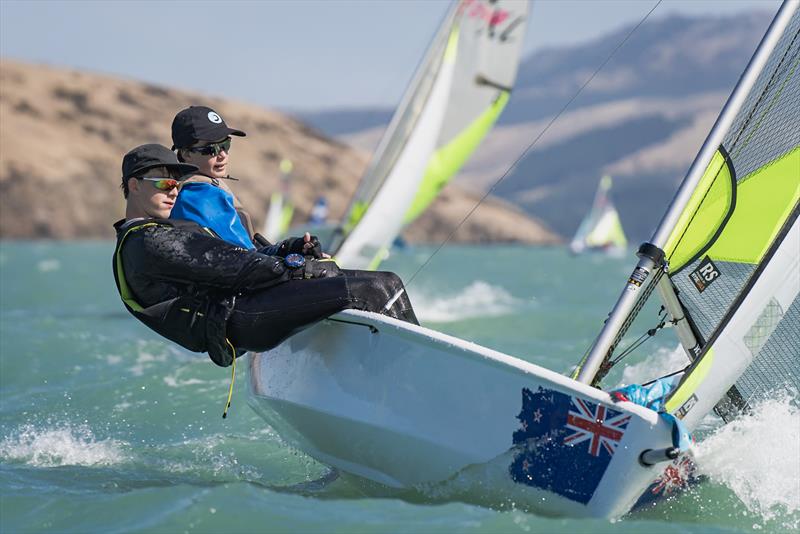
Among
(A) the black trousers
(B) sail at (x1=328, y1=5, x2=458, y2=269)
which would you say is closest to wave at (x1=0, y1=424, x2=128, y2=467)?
(A) the black trousers

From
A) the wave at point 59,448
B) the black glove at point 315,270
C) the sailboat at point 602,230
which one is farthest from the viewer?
the sailboat at point 602,230

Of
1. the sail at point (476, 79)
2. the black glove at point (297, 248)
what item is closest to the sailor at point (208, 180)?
the black glove at point (297, 248)

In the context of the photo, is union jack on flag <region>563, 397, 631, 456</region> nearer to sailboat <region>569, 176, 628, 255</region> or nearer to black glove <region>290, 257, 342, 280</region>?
black glove <region>290, 257, 342, 280</region>

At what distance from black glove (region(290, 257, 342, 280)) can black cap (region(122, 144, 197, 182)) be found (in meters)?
0.58

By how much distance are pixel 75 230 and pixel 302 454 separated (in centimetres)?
6322

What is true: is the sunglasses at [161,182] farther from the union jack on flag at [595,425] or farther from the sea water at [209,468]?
the union jack on flag at [595,425]

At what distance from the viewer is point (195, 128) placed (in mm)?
4699

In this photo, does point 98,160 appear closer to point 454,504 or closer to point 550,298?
point 550,298

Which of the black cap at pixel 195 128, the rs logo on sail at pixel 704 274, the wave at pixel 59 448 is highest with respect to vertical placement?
the rs logo on sail at pixel 704 274

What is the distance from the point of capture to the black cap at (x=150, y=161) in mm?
4504

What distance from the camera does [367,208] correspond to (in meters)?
11.3

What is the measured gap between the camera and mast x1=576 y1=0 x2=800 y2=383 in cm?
435

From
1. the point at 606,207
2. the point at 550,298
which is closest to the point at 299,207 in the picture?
the point at 606,207

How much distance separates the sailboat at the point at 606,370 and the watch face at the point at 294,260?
24cm
